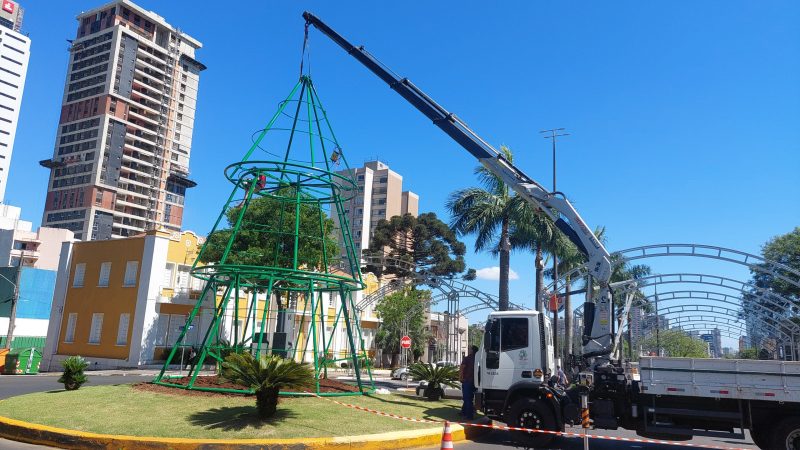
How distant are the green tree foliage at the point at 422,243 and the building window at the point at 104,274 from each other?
33634 millimetres

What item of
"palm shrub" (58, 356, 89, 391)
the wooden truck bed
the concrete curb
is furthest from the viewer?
"palm shrub" (58, 356, 89, 391)

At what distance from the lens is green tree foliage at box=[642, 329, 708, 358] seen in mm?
65062

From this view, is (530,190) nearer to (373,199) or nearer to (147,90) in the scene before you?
(373,199)

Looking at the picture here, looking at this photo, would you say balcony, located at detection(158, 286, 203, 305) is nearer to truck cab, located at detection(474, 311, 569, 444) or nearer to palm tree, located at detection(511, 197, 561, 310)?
palm tree, located at detection(511, 197, 561, 310)

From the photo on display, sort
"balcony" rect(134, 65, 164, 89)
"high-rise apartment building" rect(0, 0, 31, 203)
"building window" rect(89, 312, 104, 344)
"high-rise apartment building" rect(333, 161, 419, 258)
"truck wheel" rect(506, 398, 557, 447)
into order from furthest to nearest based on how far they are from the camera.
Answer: "high-rise apartment building" rect(333, 161, 419, 258) → "high-rise apartment building" rect(0, 0, 31, 203) → "balcony" rect(134, 65, 164, 89) → "building window" rect(89, 312, 104, 344) → "truck wheel" rect(506, 398, 557, 447)

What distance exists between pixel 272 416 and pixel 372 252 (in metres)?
56.7

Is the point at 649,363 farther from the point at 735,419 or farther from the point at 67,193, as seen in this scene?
the point at 67,193

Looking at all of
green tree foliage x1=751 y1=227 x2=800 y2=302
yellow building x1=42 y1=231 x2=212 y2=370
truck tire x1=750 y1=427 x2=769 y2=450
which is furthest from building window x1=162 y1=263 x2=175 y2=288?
green tree foliage x1=751 y1=227 x2=800 y2=302

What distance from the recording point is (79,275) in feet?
130

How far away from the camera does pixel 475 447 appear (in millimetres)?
11664

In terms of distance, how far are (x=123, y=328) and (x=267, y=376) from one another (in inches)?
1173

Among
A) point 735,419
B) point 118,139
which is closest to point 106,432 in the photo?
point 735,419

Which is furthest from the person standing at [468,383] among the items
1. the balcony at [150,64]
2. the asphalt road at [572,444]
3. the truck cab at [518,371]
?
the balcony at [150,64]

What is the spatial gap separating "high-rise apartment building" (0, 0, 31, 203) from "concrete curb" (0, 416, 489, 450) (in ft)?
396
